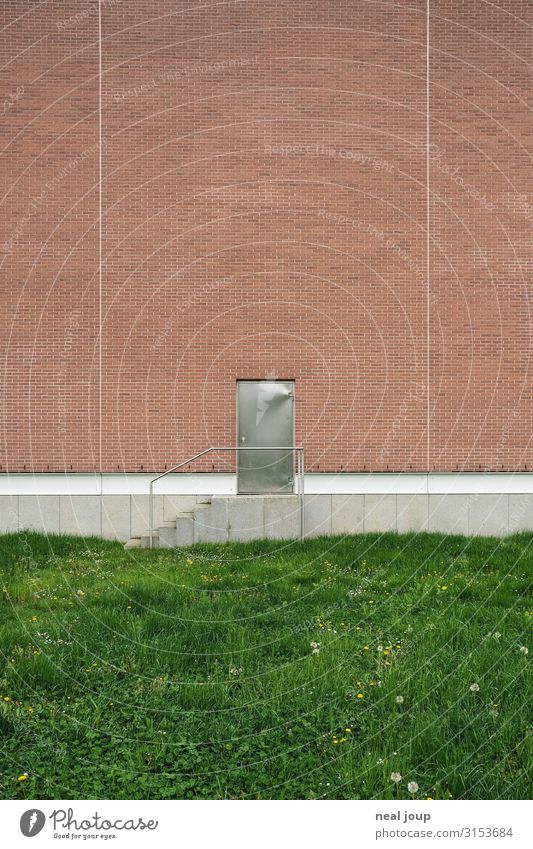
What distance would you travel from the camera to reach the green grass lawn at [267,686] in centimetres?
327

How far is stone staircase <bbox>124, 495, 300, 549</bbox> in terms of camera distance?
34.8 ft

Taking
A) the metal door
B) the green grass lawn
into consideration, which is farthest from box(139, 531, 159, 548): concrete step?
the green grass lawn

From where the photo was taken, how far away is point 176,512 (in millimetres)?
12195

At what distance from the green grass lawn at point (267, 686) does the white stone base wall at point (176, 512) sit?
4398mm

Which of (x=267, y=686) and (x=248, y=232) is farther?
(x=248, y=232)

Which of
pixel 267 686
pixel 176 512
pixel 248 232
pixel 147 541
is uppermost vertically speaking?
pixel 248 232

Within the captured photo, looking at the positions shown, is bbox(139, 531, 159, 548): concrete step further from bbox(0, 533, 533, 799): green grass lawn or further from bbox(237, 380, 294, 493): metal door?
bbox(0, 533, 533, 799): green grass lawn

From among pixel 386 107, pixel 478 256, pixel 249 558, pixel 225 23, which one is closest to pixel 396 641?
pixel 249 558

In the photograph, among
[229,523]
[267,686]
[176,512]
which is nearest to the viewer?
[267,686]

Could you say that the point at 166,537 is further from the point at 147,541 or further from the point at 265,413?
the point at 265,413

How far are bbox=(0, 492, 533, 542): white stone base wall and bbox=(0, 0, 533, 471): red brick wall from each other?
2.02 ft

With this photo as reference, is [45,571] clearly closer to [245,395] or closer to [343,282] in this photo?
[245,395]

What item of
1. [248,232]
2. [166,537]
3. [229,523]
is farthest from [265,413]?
[248,232]

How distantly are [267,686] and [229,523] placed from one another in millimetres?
6411
